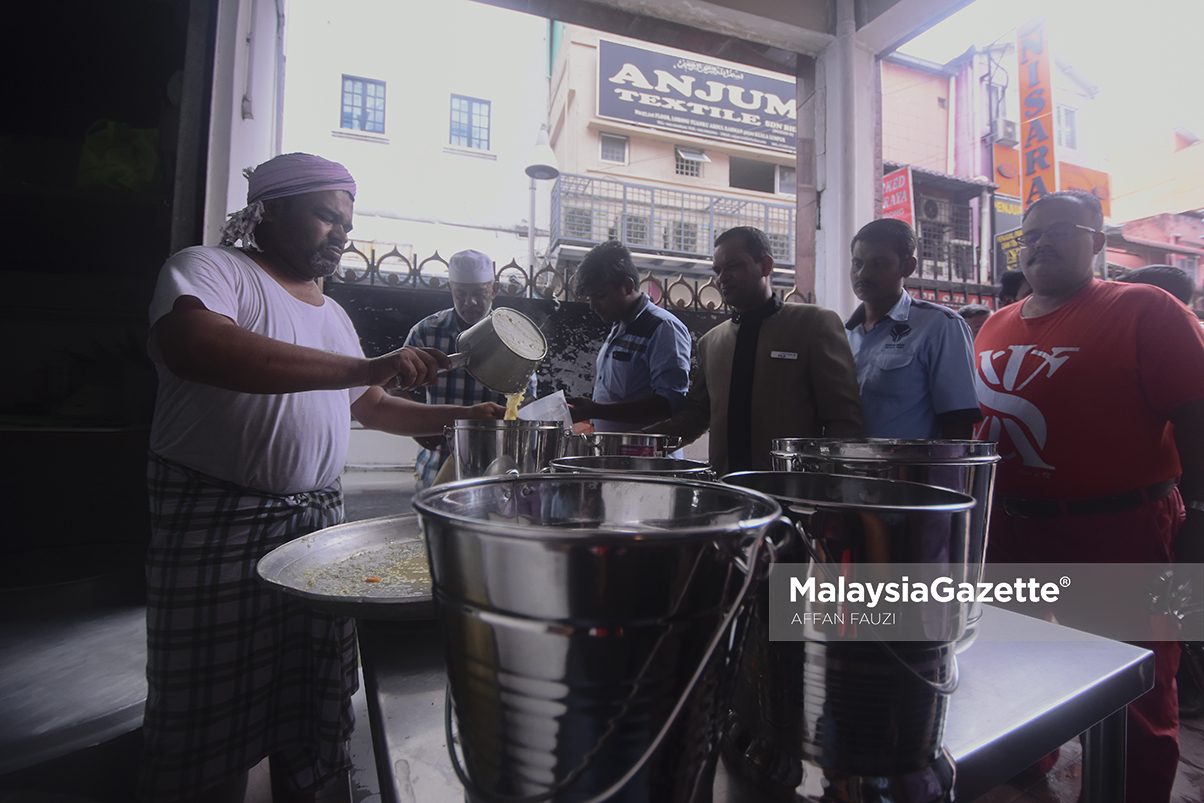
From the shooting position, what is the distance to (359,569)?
3.67ft

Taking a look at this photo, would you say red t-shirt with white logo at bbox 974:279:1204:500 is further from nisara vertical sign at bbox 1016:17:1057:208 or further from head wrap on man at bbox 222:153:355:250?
nisara vertical sign at bbox 1016:17:1057:208

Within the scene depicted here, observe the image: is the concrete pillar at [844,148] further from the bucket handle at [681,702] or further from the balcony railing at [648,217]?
the balcony railing at [648,217]

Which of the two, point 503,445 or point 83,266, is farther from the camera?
point 83,266

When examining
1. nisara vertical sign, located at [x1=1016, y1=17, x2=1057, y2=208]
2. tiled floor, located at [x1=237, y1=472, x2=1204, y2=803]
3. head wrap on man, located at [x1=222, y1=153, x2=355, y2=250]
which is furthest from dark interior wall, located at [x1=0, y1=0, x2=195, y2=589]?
nisara vertical sign, located at [x1=1016, y1=17, x2=1057, y2=208]

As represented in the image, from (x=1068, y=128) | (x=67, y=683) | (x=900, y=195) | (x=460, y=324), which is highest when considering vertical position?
(x=1068, y=128)

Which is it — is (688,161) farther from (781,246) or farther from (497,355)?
(497,355)

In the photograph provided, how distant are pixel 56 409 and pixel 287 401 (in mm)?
1626

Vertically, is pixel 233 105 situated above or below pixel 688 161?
below

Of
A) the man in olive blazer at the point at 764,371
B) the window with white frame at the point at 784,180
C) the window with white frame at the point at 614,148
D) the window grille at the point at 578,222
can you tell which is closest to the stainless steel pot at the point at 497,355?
the man in olive blazer at the point at 764,371

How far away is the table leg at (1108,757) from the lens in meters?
0.93

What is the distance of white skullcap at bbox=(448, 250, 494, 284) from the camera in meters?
3.32

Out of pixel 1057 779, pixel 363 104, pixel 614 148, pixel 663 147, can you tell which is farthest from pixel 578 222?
pixel 1057 779

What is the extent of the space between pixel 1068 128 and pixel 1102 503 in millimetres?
15812

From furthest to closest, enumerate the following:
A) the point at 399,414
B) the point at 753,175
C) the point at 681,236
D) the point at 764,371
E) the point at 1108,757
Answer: the point at 753,175, the point at 681,236, the point at 764,371, the point at 399,414, the point at 1108,757
